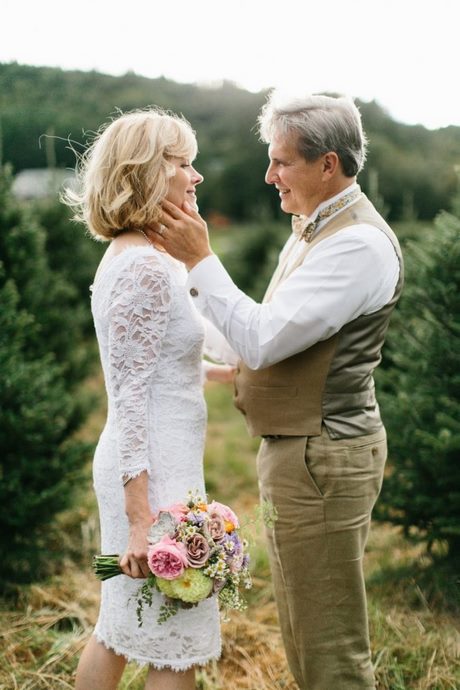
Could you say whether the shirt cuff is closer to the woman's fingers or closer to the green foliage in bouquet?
the woman's fingers

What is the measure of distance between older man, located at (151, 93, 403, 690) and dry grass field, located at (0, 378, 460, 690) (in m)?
0.33

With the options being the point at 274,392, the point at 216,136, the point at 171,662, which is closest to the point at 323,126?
the point at 274,392

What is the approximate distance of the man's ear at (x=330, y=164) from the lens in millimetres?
2520

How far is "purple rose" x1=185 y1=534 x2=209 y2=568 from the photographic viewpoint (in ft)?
6.98

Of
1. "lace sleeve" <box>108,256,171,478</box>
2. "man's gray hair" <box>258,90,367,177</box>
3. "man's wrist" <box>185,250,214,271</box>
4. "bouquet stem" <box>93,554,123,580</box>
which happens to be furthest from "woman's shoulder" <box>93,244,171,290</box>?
"bouquet stem" <box>93,554,123,580</box>

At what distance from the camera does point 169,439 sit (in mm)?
2377

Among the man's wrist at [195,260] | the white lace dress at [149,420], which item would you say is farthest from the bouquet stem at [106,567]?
the man's wrist at [195,260]

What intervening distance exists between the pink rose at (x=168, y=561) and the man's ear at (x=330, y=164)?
1.42 metres

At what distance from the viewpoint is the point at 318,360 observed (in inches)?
97.1

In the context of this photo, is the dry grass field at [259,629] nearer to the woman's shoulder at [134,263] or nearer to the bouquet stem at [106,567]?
the bouquet stem at [106,567]

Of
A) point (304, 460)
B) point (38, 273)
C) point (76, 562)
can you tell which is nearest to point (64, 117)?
point (38, 273)

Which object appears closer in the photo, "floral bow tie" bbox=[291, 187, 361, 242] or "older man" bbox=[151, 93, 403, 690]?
"older man" bbox=[151, 93, 403, 690]

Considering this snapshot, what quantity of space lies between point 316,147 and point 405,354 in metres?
1.91

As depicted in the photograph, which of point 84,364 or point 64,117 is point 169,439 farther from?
point 64,117
